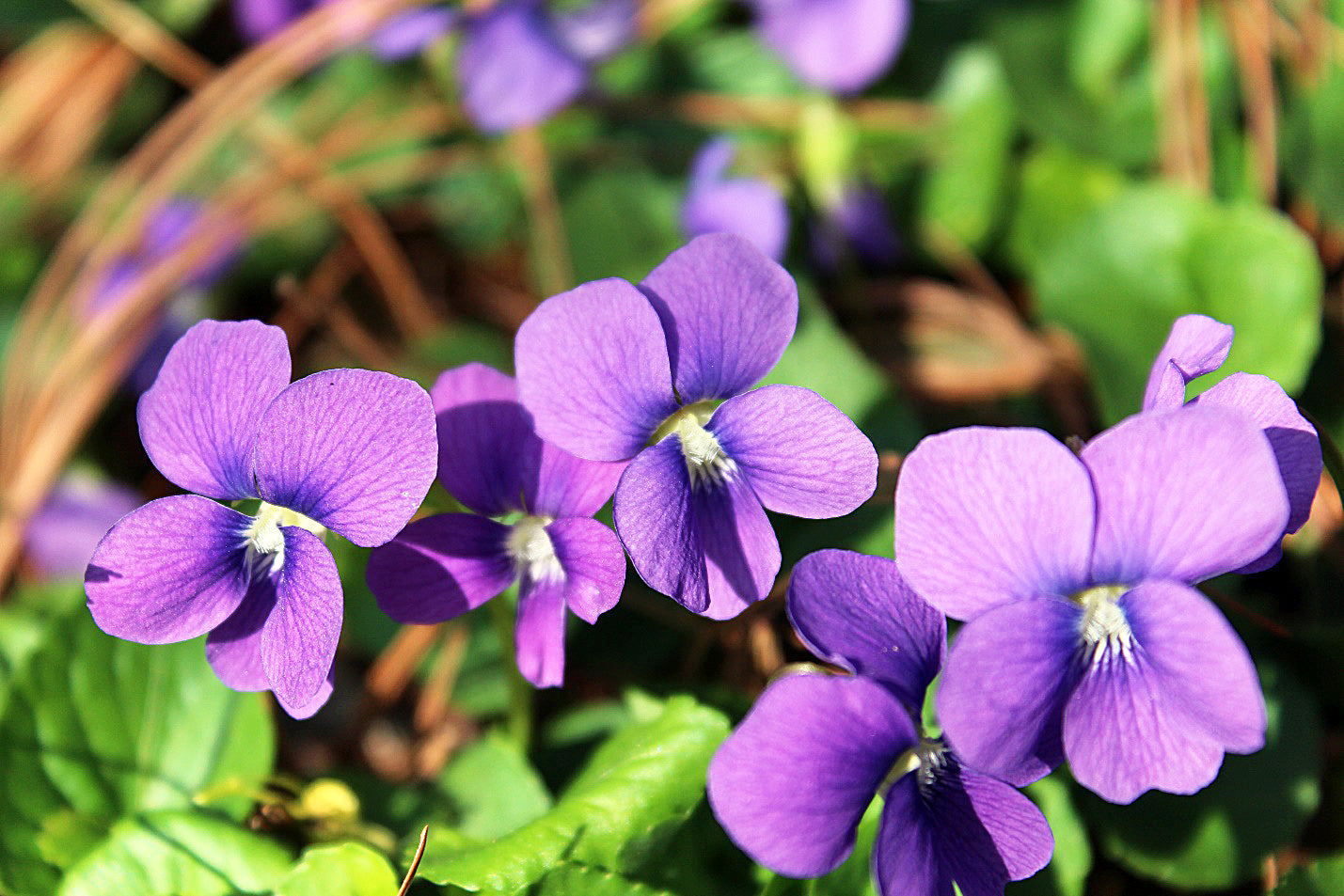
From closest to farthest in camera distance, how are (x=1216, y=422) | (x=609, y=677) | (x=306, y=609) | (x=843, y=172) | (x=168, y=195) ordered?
1. (x=1216, y=422)
2. (x=306, y=609)
3. (x=609, y=677)
4. (x=843, y=172)
5. (x=168, y=195)

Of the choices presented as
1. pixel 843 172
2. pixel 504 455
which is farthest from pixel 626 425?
pixel 843 172

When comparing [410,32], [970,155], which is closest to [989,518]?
[970,155]

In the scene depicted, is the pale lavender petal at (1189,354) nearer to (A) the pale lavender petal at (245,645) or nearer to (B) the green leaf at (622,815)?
(B) the green leaf at (622,815)

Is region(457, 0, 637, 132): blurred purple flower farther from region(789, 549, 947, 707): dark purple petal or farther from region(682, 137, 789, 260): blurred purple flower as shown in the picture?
region(789, 549, 947, 707): dark purple petal

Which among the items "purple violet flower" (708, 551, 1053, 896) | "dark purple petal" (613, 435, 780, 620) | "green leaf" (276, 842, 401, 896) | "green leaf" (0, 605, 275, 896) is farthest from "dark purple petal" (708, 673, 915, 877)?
"green leaf" (0, 605, 275, 896)

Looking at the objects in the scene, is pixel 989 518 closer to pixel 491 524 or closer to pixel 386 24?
pixel 491 524

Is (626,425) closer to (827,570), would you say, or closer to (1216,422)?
(827,570)
